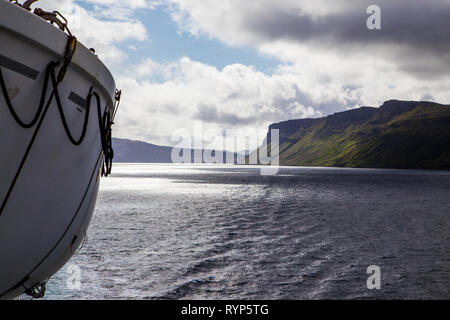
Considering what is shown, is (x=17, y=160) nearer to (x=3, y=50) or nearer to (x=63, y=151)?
(x=63, y=151)

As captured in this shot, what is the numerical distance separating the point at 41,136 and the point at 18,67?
0.89 meters

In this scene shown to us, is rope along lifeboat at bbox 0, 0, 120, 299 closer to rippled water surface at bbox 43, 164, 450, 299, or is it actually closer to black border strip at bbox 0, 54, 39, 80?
black border strip at bbox 0, 54, 39, 80

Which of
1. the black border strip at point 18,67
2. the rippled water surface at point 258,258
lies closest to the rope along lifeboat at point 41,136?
the black border strip at point 18,67

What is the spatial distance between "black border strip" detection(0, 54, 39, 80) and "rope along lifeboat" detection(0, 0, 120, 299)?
0.03 ft

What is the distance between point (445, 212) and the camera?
34312mm

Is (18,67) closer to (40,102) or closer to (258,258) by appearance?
(40,102)

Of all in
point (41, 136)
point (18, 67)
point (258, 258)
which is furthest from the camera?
point (258, 258)

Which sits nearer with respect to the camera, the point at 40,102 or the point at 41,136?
the point at 40,102

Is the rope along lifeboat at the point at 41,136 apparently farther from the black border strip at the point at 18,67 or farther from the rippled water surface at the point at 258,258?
the rippled water surface at the point at 258,258

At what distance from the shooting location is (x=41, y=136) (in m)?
4.20

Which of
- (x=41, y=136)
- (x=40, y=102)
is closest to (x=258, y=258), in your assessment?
(x=41, y=136)

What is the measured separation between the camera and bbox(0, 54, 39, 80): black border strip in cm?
365

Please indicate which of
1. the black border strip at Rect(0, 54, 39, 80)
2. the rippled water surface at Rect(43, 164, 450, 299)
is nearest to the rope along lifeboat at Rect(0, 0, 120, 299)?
the black border strip at Rect(0, 54, 39, 80)
